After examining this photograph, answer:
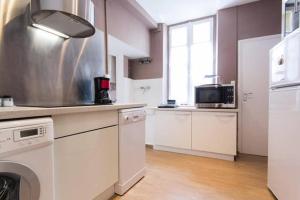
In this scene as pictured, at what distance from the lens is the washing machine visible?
2.25 feet

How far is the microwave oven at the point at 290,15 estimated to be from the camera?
1.39 meters

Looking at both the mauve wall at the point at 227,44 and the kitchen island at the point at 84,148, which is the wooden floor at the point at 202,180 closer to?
the kitchen island at the point at 84,148

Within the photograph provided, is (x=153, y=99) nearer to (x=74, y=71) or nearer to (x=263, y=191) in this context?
(x=74, y=71)

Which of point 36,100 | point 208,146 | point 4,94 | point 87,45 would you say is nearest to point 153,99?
point 208,146

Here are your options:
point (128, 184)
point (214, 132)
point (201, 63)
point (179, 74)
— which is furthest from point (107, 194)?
point (201, 63)

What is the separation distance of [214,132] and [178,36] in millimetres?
2199

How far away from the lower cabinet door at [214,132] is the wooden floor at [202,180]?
0.65 ft

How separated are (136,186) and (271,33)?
3058 millimetres

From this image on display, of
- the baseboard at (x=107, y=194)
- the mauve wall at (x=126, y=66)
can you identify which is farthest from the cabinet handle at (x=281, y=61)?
the mauve wall at (x=126, y=66)

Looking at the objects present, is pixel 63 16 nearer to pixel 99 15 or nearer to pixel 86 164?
pixel 99 15

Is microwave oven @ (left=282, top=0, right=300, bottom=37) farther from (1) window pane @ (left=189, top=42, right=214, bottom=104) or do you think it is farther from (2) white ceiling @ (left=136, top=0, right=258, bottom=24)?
(1) window pane @ (left=189, top=42, right=214, bottom=104)

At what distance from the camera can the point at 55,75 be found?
5.32ft

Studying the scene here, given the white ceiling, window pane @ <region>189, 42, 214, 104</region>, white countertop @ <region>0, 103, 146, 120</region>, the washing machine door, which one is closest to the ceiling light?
white countertop @ <region>0, 103, 146, 120</region>

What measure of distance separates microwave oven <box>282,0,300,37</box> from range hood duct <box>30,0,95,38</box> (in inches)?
72.4
